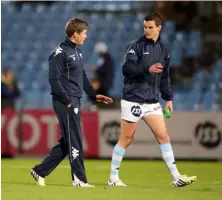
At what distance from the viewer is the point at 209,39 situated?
2298 cm

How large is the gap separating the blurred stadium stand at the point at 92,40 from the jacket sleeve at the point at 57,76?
1057 cm

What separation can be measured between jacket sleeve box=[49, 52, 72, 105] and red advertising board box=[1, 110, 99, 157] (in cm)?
798

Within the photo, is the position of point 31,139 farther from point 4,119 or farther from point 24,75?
point 24,75

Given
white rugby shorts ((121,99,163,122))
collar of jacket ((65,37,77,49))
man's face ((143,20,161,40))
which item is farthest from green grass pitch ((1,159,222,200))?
man's face ((143,20,161,40))

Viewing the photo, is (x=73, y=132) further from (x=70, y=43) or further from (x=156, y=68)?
(x=156, y=68)

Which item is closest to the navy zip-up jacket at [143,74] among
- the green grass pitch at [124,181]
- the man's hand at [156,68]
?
the man's hand at [156,68]

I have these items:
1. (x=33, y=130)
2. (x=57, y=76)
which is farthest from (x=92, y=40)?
(x=57, y=76)

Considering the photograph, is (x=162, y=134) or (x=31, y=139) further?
(x=31, y=139)

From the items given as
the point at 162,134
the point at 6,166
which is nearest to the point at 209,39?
the point at 6,166

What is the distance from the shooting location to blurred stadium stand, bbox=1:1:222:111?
72.0ft

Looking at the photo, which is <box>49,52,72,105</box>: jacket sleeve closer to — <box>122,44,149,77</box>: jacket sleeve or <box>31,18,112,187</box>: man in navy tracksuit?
<box>31,18,112,187</box>: man in navy tracksuit

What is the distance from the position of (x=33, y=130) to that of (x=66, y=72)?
8.36m

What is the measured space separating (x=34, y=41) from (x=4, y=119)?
7.41 m

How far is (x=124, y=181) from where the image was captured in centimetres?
1185
